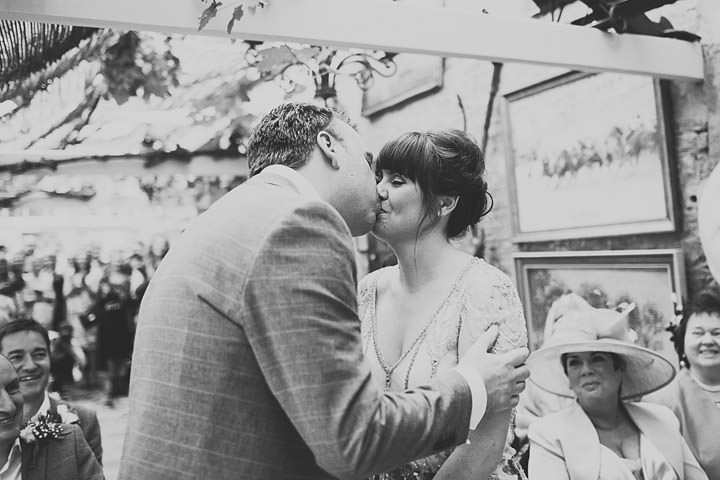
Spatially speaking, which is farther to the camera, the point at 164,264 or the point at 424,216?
the point at 424,216

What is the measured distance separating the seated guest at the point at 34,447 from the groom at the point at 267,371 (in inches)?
53.7

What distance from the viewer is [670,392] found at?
2996mm

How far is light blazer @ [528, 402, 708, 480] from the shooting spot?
99.0 inches

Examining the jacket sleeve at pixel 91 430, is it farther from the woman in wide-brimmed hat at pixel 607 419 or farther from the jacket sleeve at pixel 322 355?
the jacket sleeve at pixel 322 355

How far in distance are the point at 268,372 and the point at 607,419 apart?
1925 mm

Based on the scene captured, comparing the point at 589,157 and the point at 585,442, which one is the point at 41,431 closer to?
the point at 585,442

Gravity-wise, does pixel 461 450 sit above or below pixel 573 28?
below

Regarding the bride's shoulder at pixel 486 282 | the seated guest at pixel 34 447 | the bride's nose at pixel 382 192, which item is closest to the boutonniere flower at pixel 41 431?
the seated guest at pixel 34 447

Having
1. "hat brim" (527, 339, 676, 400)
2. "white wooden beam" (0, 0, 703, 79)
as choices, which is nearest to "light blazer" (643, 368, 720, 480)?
"hat brim" (527, 339, 676, 400)

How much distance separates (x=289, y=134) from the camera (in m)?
1.39

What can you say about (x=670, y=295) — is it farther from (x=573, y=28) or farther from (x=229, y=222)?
(x=229, y=222)

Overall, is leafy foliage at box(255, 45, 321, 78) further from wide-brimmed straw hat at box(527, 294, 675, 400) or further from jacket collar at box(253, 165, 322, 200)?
jacket collar at box(253, 165, 322, 200)

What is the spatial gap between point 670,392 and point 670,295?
1.64 feet

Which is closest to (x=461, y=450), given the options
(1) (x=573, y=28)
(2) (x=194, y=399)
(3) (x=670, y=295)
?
(2) (x=194, y=399)
